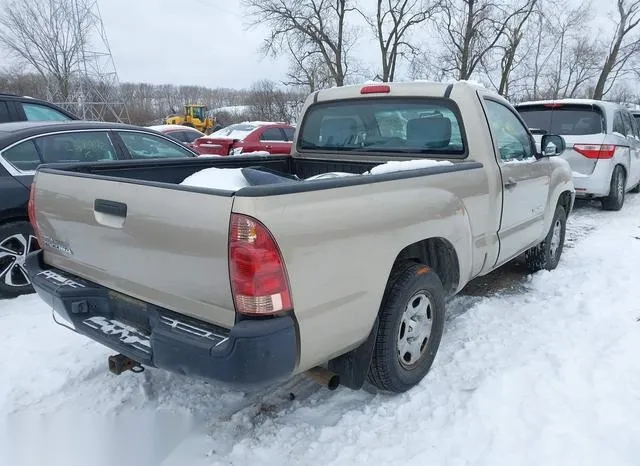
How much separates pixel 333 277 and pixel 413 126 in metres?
2.13

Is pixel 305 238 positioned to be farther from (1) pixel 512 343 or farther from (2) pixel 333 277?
(1) pixel 512 343

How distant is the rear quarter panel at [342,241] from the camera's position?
2041 mm

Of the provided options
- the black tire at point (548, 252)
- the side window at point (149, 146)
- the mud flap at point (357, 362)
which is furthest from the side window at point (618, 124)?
the mud flap at point (357, 362)

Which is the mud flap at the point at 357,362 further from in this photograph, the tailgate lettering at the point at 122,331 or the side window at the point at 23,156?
the side window at the point at 23,156

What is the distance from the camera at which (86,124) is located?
5191mm

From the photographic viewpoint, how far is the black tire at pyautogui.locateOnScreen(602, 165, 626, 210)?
8.43 meters

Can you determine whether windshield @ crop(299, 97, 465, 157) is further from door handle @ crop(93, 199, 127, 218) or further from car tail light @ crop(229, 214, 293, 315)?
door handle @ crop(93, 199, 127, 218)

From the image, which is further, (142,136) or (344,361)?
(142,136)

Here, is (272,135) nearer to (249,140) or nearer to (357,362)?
(249,140)

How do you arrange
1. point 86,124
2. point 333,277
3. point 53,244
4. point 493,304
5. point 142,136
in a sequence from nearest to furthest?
point 333,277 < point 53,244 < point 493,304 < point 86,124 < point 142,136

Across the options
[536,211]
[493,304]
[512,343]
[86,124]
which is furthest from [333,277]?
[86,124]

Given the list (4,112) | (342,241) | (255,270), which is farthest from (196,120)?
(255,270)

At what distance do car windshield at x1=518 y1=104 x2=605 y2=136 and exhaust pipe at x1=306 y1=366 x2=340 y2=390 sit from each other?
6.97 meters

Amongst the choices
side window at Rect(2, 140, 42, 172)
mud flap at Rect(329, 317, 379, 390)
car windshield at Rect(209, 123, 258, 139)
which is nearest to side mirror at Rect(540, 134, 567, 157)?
mud flap at Rect(329, 317, 379, 390)
